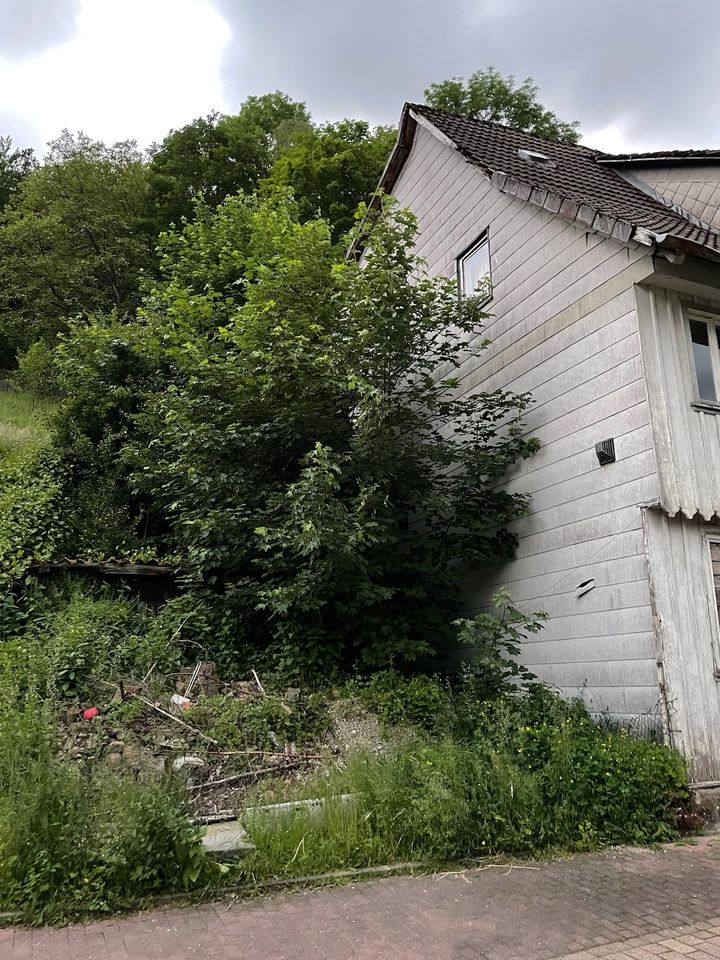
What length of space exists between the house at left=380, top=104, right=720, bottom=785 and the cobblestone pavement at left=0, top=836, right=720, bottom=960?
2.23 meters

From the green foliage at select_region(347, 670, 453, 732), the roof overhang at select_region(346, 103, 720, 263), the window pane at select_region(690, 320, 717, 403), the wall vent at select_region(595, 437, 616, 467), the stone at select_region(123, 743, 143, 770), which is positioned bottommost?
the stone at select_region(123, 743, 143, 770)

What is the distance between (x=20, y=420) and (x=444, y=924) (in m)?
16.8

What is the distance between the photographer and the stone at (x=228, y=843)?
492 cm

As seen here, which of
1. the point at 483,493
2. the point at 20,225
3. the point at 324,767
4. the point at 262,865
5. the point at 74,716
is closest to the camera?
the point at 262,865

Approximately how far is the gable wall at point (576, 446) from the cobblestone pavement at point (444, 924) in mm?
2401

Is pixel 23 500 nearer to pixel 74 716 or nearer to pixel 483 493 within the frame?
pixel 74 716

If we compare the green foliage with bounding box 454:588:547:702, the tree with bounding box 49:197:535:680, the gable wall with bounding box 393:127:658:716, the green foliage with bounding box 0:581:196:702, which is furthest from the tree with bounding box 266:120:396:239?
the green foliage with bounding box 454:588:547:702

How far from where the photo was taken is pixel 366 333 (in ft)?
29.1

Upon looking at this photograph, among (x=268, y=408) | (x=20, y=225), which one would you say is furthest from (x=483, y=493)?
(x=20, y=225)

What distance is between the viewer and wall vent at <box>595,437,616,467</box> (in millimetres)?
7738

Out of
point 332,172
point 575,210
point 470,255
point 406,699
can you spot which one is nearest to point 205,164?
point 332,172

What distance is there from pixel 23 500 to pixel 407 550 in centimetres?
632

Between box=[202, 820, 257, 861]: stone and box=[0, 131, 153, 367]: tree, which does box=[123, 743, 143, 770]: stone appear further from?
box=[0, 131, 153, 367]: tree

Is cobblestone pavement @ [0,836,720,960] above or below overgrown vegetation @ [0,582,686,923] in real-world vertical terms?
below
